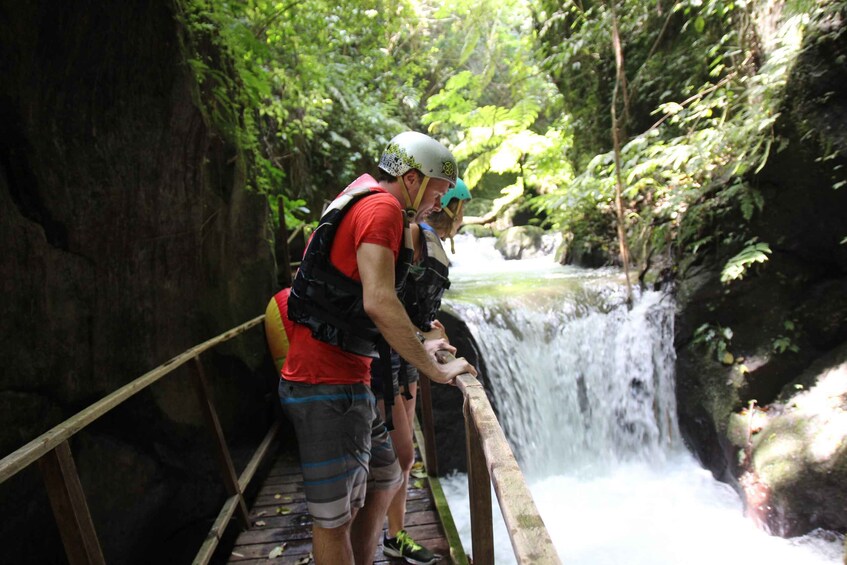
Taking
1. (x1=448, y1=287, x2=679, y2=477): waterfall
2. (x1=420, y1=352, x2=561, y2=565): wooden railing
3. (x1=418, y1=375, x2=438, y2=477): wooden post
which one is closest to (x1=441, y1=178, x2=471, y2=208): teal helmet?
(x1=420, y1=352, x2=561, y2=565): wooden railing

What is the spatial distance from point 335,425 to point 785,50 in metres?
7.12

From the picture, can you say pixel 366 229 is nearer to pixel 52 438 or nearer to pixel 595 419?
pixel 52 438

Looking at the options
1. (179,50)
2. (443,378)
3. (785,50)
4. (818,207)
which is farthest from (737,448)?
(179,50)

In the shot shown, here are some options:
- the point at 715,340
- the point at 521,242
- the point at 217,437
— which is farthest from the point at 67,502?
the point at 521,242

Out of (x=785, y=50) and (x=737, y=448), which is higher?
(x=785, y=50)

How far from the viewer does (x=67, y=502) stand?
1.81m

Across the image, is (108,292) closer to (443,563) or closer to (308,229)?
(443,563)

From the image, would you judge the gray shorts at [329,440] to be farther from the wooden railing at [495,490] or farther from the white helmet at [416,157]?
the white helmet at [416,157]

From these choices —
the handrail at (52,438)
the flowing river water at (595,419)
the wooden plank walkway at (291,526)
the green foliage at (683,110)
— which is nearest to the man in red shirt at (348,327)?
the handrail at (52,438)

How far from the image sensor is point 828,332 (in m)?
5.78

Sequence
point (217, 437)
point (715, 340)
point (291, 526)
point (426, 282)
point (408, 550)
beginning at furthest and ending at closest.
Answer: point (715, 340) < point (291, 526) < point (217, 437) < point (408, 550) < point (426, 282)

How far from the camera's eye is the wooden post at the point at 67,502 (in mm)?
1778

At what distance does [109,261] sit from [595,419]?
601 cm

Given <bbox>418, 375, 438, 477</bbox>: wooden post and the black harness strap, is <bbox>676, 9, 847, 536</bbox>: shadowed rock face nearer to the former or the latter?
<bbox>418, 375, 438, 477</bbox>: wooden post
